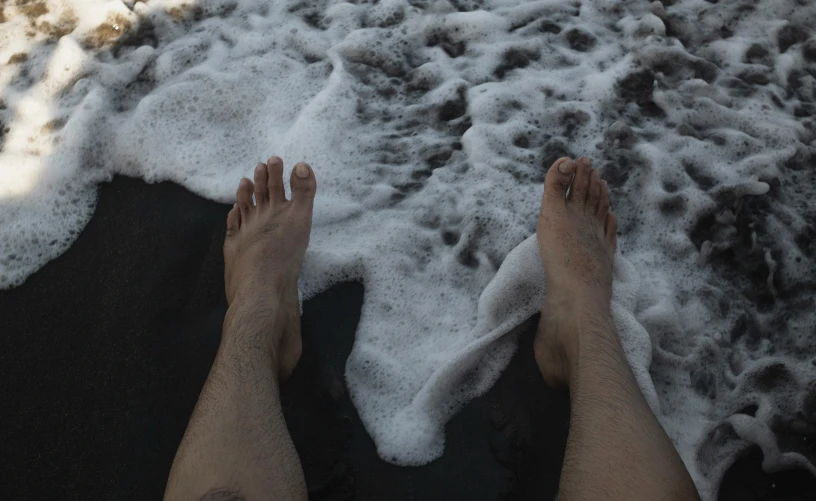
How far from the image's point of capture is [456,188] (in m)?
2.31

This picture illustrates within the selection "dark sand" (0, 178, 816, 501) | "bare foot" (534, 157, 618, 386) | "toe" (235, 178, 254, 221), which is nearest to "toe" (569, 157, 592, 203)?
"bare foot" (534, 157, 618, 386)

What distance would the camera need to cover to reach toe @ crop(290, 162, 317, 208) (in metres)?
2.15

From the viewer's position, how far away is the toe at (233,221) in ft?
7.09

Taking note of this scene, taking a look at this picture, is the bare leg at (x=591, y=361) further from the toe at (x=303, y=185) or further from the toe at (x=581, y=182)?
the toe at (x=303, y=185)

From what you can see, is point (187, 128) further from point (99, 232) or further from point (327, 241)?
point (327, 241)

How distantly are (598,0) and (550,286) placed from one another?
1.51 metres

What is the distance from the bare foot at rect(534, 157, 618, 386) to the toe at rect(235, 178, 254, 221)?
3.34ft

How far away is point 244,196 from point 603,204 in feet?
4.12

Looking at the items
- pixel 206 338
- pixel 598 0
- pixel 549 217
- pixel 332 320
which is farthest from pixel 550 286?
pixel 598 0

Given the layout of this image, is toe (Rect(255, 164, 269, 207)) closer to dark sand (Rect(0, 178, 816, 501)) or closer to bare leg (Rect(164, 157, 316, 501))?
bare leg (Rect(164, 157, 316, 501))

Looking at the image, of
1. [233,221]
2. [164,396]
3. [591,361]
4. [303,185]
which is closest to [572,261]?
[591,361]

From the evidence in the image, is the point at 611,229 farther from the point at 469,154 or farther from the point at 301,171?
the point at 301,171

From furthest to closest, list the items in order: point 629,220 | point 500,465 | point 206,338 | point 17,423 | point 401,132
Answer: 1. point 401,132
2. point 629,220
3. point 206,338
4. point 17,423
5. point 500,465

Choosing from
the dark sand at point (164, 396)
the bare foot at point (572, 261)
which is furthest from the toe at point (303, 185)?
the bare foot at point (572, 261)
